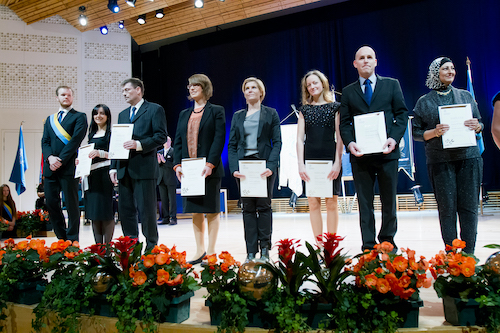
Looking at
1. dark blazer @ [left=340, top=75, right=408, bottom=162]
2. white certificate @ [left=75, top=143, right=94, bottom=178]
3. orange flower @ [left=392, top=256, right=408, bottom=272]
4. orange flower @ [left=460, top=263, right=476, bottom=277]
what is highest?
dark blazer @ [left=340, top=75, right=408, bottom=162]

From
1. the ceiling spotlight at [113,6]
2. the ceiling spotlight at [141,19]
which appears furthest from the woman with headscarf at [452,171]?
the ceiling spotlight at [141,19]

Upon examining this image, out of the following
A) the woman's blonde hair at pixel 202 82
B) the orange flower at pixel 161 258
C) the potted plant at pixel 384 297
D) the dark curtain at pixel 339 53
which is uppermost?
the dark curtain at pixel 339 53

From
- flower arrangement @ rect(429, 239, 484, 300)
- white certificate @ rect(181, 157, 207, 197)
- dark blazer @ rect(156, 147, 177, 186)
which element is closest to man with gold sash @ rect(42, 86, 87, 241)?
white certificate @ rect(181, 157, 207, 197)

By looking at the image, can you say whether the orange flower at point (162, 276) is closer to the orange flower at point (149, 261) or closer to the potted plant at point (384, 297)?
the orange flower at point (149, 261)

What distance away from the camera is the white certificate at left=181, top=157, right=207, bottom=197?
274 centimetres

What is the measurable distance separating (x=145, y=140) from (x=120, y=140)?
0.17m

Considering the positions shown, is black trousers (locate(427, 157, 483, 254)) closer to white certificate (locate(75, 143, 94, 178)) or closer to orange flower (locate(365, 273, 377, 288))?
orange flower (locate(365, 273, 377, 288))

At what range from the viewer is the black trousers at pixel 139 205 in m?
2.75

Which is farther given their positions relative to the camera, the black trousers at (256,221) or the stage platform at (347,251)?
the black trousers at (256,221)

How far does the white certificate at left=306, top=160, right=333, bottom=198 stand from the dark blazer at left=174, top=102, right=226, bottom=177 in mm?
693

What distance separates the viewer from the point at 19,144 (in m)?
7.57

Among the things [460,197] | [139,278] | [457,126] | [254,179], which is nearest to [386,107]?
[457,126]

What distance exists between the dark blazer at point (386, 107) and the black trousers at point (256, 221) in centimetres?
68

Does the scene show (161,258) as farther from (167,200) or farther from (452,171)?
(167,200)
